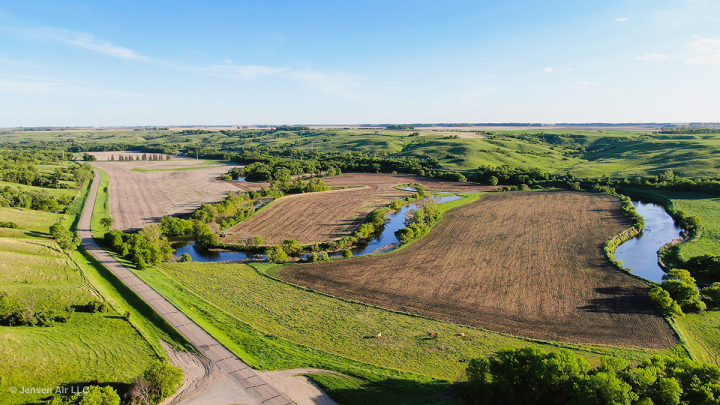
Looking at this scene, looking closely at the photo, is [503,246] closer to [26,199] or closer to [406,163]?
[406,163]

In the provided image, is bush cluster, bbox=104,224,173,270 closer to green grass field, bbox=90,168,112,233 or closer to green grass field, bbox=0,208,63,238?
green grass field, bbox=90,168,112,233

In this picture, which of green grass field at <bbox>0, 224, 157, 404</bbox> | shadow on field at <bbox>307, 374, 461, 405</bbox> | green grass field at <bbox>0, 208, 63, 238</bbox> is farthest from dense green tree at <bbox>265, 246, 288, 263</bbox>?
green grass field at <bbox>0, 208, 63, 238</bbox>

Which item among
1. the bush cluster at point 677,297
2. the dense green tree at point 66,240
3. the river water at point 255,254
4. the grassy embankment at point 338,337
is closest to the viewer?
the grassy embankment at point 338,337

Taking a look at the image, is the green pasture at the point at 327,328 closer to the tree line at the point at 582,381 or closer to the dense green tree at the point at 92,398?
the tree line at the point at 582,381

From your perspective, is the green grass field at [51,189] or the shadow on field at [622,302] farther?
the green grass field at [51,189]

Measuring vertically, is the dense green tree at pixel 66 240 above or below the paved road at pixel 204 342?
above

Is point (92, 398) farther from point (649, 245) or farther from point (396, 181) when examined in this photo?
point (396, 181)

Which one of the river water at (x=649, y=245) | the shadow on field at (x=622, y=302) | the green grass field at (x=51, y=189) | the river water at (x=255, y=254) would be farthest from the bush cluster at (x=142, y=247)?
the river water at (x=649, y=245)
